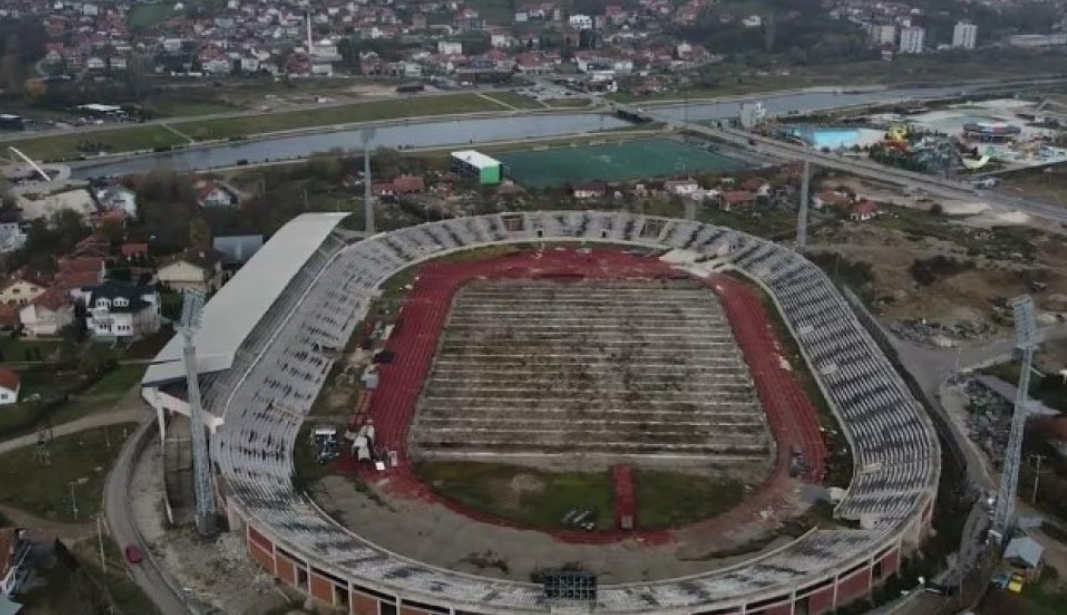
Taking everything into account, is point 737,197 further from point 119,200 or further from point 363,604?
point 363,604

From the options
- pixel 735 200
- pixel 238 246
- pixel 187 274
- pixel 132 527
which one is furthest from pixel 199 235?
pixel 735 200

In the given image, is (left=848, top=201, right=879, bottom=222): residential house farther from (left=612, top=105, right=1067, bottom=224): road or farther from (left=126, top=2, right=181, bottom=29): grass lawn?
(left=126, top=2, right=181, bottom=29): grass lawn

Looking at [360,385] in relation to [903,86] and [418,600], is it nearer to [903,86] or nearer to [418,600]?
[418,600]

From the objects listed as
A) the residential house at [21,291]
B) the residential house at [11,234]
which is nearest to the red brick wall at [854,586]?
the residential house at [21,291]

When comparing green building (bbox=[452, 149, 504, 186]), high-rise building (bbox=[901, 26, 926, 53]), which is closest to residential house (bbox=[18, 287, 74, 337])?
green building (bbox=[452, 149, 504, 186])

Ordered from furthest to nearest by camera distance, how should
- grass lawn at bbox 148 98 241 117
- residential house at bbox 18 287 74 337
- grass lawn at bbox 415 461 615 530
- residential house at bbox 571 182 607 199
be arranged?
1. grass lawn at bbox 148 98 241 117
2. residential house at bbox 571 182 607 199
3. residential house at bbox 18 287 74 337
4. grass lawn at bbox 415 461 615 530
